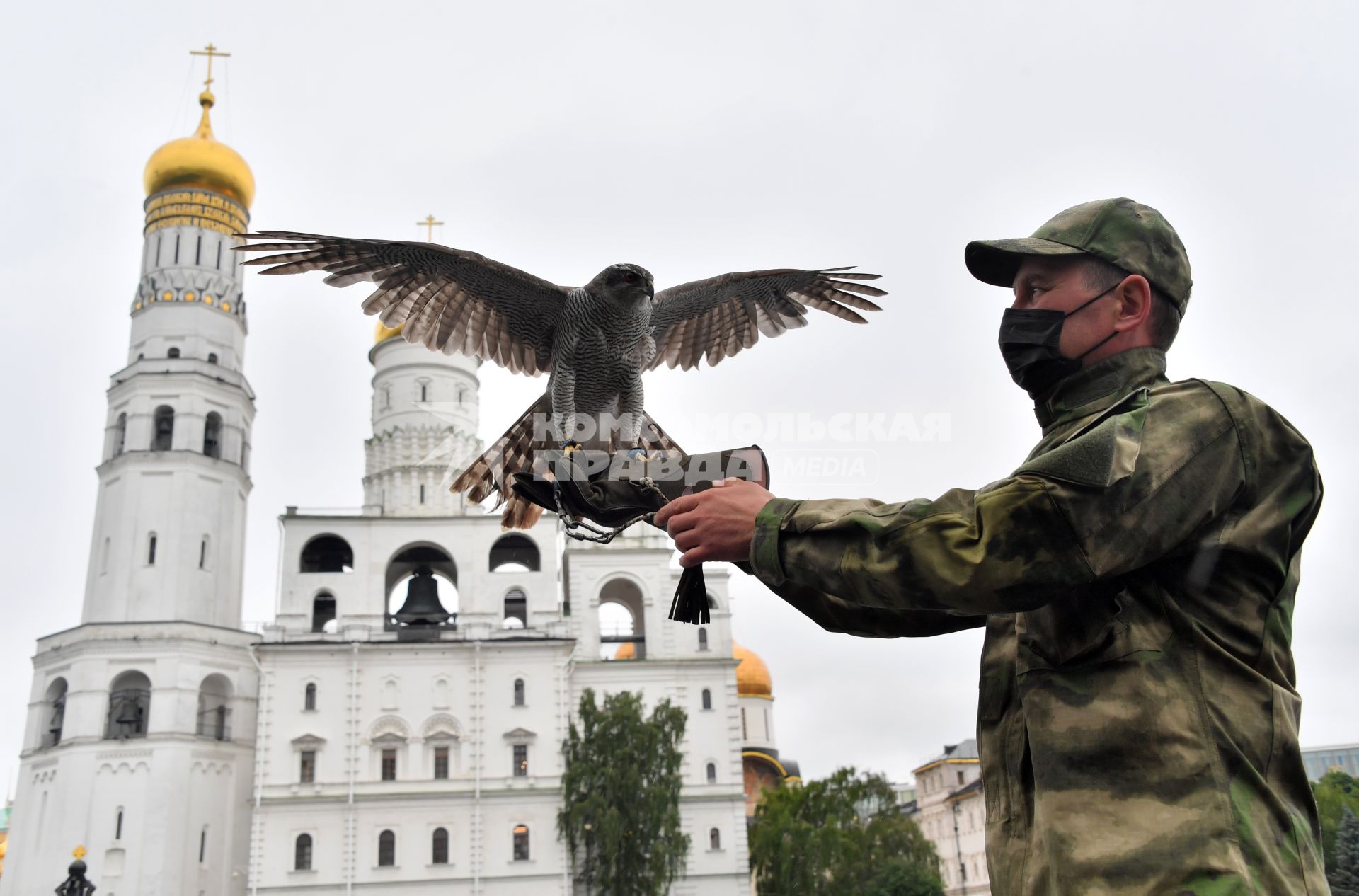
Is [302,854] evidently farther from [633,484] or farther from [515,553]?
A: [633,484]

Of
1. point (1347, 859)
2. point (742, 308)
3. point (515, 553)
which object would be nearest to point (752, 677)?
point (515, 553)

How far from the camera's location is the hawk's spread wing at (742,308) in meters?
4.86

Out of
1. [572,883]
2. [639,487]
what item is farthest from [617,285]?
[572,883]

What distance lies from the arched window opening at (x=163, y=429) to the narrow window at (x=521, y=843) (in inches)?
739

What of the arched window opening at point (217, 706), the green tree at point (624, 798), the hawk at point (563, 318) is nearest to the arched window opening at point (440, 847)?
the green tree at point (624, 798)

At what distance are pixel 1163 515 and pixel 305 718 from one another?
40803 mm

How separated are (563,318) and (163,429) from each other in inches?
1696

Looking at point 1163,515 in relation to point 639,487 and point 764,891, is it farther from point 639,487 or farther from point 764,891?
point 764,891

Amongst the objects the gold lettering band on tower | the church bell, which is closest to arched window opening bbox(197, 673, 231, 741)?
the church bell

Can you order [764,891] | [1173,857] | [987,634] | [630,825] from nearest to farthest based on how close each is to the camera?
[1173,857] < [987,634] < [630,825] < [764,891]

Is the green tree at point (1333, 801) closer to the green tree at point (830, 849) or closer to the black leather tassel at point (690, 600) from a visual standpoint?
the green tree at point (830, 849)

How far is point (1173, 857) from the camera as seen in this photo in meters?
2.28

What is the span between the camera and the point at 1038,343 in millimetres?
2795

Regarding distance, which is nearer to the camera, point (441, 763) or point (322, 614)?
point (441, 763)
